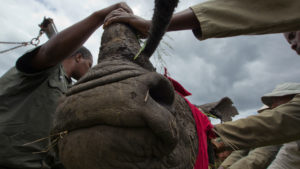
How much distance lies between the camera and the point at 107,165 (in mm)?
841

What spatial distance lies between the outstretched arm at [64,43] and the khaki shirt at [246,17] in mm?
1430

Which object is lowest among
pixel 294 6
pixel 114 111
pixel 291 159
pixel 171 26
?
pixel 291 159

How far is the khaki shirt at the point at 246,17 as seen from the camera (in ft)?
4.36

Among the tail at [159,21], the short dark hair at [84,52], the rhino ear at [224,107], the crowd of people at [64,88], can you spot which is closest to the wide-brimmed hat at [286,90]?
the crowd of people at [64,88]

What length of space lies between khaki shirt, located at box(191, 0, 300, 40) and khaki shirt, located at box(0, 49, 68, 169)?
2158 mm

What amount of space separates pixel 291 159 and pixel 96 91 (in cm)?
485

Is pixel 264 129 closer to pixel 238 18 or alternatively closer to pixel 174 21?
pixel 238 18

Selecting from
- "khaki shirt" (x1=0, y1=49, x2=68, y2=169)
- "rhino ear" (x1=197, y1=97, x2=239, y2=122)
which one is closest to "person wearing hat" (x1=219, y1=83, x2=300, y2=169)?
"rhino ear" (x1=197, y1=97, x2=239, y2=122)

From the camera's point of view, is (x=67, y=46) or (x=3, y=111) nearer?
(x=3, y=111)

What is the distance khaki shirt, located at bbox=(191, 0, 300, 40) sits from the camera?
4.36 feet

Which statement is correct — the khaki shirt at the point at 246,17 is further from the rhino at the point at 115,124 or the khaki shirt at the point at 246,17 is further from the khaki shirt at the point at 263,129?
the khaki shirt at the point at 263,129

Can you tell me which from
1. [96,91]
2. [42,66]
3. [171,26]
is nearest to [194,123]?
[171,26]

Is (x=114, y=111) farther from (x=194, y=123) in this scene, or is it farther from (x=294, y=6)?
(x=294, y=6)

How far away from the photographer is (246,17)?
4.51 feet
